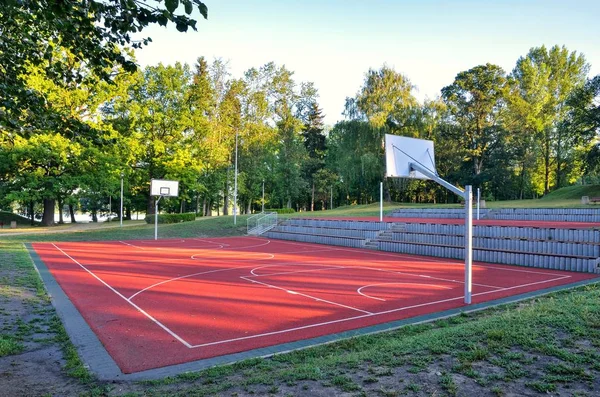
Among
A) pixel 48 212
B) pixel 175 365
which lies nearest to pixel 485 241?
pixel 175 365

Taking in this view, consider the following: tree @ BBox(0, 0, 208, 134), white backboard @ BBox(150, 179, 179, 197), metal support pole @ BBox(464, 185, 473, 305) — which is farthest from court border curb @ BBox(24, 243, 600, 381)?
white backboard @ BBox(150, 179, 179, 197)

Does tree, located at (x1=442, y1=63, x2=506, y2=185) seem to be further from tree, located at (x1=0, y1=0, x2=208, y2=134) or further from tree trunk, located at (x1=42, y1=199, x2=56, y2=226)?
tree, located at (x1=0, y1=0, x2=208, y2=134)

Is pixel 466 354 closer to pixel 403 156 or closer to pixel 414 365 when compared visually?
pixel 414 365

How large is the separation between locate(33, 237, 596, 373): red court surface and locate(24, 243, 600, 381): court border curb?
16cm

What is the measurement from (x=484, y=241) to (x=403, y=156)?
245 inches

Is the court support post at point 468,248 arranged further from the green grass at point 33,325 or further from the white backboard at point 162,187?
the white backboard at point 162,187

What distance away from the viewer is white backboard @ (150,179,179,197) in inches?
1168

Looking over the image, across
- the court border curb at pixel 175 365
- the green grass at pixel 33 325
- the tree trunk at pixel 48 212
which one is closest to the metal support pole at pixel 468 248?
the court border curb at pixel 175 365

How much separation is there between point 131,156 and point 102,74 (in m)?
32.3

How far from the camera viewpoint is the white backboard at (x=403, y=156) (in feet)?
39.2

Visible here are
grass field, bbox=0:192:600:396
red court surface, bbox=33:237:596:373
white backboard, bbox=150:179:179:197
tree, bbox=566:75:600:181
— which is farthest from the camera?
tree, bbox=566:75:600:181

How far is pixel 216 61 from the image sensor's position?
47.0 meters

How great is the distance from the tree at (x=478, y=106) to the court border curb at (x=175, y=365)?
3856 cm

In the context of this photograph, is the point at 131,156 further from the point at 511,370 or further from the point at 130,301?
the point at 511,370
